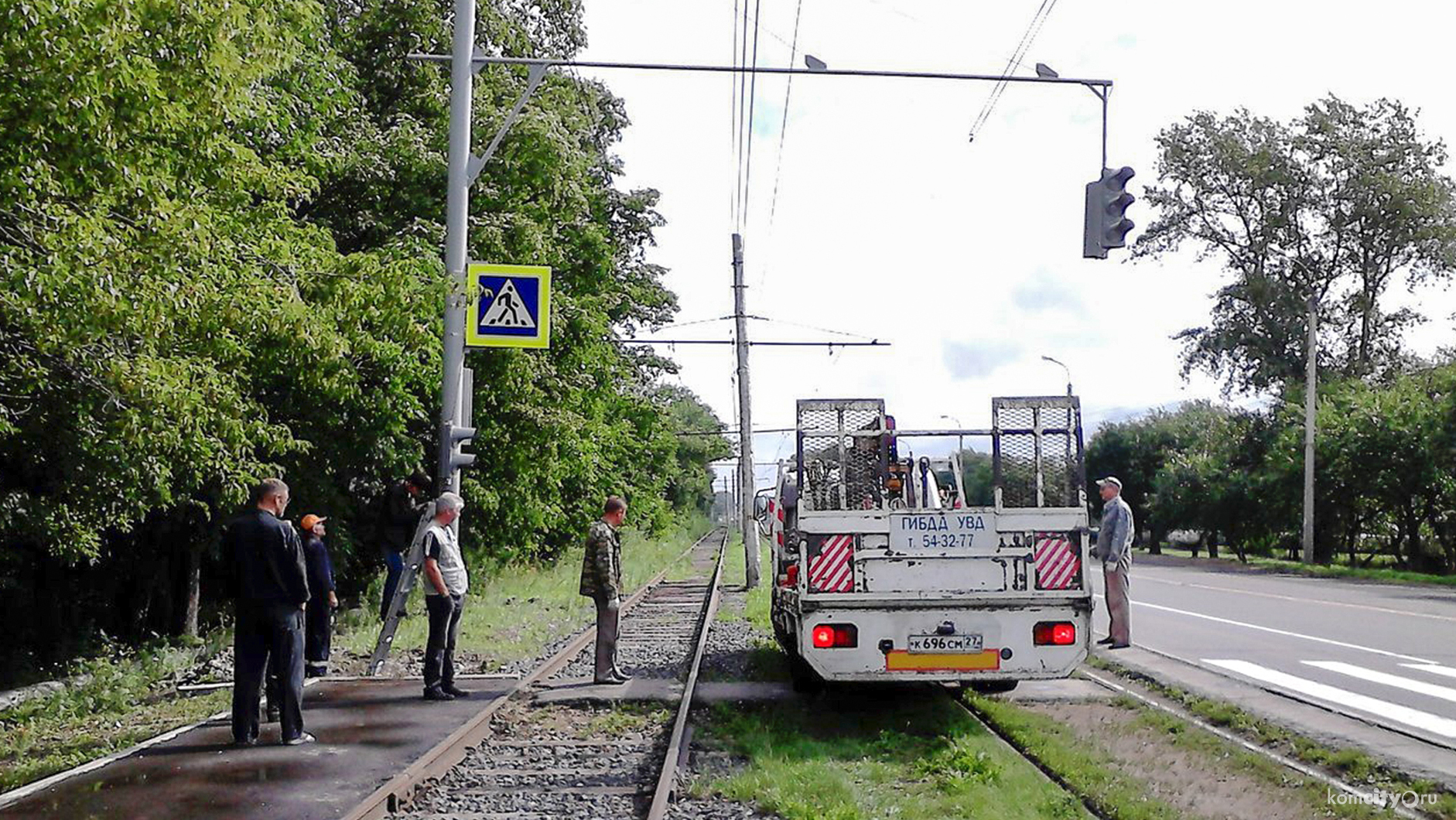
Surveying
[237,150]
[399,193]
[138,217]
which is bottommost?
[138,217]

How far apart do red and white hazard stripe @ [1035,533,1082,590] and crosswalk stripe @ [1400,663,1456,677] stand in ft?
18.6

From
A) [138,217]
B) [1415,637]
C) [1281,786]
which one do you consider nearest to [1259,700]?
[1281,786]

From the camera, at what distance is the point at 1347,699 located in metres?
11.4

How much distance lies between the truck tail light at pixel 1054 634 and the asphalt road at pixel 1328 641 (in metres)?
2.59

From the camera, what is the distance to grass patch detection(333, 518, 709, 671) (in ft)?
49.7

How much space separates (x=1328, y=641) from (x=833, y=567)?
9.51m

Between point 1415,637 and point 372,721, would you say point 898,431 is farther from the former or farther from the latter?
point 1415,637

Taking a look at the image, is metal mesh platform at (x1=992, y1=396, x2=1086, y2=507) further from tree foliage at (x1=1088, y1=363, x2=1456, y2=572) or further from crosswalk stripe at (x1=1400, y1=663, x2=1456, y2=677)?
tree foliage at (x1=1088, y1=363, x2=1456, y2=572)

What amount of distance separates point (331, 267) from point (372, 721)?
3.78m

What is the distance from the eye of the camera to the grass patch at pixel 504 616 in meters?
15.2

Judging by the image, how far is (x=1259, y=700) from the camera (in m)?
11.5

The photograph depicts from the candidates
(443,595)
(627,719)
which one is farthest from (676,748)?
(443,595)

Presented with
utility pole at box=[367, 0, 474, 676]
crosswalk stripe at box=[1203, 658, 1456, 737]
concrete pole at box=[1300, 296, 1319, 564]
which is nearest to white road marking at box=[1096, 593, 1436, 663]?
crosswalk stripe at box=[1203, 658, 1456, 737]

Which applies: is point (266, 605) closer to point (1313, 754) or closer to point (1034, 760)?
point (1034, 760)
